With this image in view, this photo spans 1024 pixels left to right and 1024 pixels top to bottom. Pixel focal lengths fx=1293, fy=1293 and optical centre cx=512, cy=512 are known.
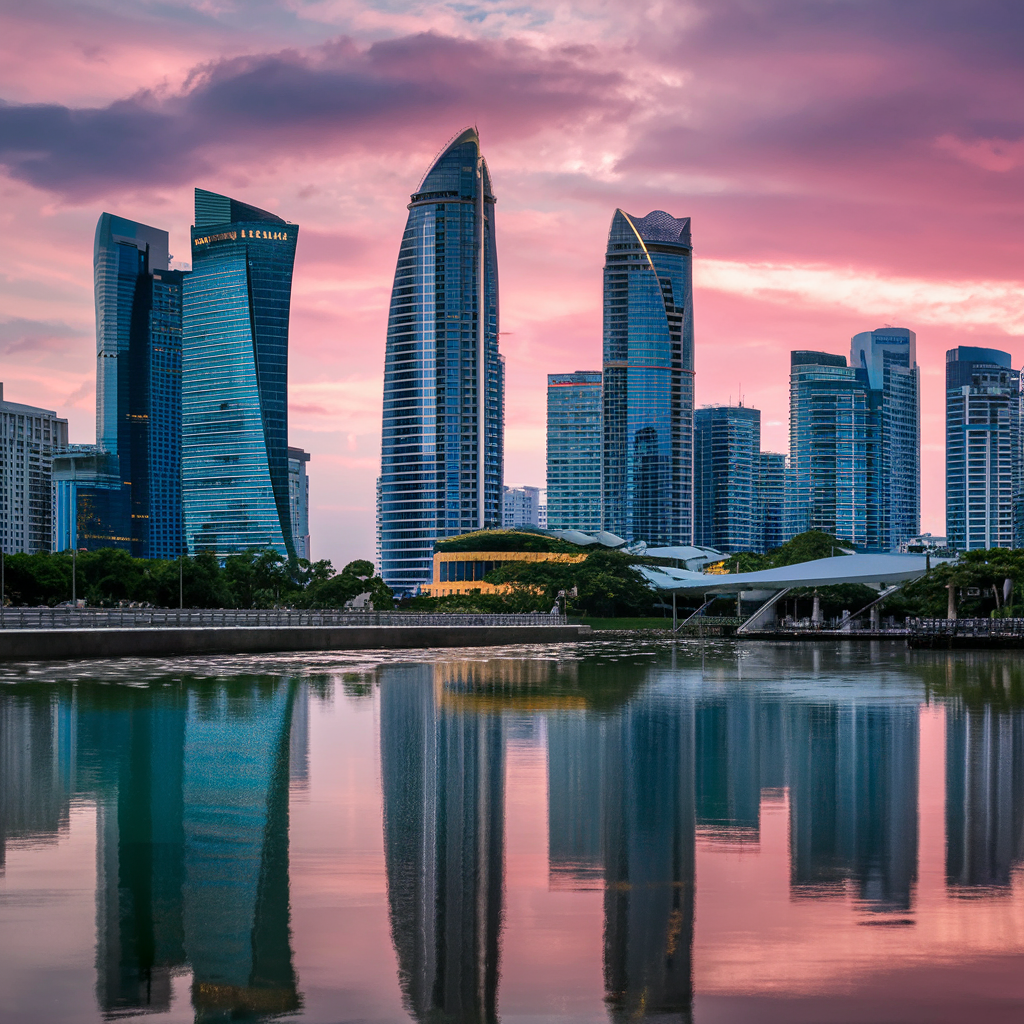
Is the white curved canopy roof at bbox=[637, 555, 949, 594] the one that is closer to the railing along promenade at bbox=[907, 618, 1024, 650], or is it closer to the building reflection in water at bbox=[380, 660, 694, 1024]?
the railing along promenade at bbox=[907, 618, 1024, 650]

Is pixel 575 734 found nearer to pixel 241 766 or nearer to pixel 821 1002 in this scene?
pixel 241 766

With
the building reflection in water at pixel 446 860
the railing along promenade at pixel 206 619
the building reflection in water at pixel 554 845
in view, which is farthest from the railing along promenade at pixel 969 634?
the building reflection in water at pixel 446 860

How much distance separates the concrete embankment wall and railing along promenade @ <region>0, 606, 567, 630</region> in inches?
66.9

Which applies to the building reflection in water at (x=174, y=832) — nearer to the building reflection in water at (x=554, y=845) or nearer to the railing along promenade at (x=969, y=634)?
the building reflection in water at (x=554, y=845)

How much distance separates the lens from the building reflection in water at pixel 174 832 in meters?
9.17

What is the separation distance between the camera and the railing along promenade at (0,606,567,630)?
55.7 m

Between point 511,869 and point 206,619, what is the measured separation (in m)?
57.1

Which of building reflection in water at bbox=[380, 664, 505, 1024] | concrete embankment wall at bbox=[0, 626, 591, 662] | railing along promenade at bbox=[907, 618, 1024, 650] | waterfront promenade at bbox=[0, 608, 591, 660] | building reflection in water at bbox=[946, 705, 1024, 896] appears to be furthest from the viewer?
railing along promenade at bbox=[907, 618, 1024, 650]

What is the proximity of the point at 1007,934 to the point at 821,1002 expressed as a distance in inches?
99.5

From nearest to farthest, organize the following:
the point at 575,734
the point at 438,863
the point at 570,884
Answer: the point at 570,884, the point at 438,863, the point at 575,734

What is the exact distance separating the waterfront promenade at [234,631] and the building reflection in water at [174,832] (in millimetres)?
24377

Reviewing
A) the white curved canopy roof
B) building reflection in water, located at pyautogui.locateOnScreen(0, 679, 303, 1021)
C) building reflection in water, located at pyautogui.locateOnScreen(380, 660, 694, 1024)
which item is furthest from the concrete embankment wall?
building reflection in water, located at pyautogui.locateOnScreen(380, 660, 694, 1024)

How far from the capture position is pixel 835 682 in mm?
43062

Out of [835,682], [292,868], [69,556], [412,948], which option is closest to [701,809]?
[292,868]
